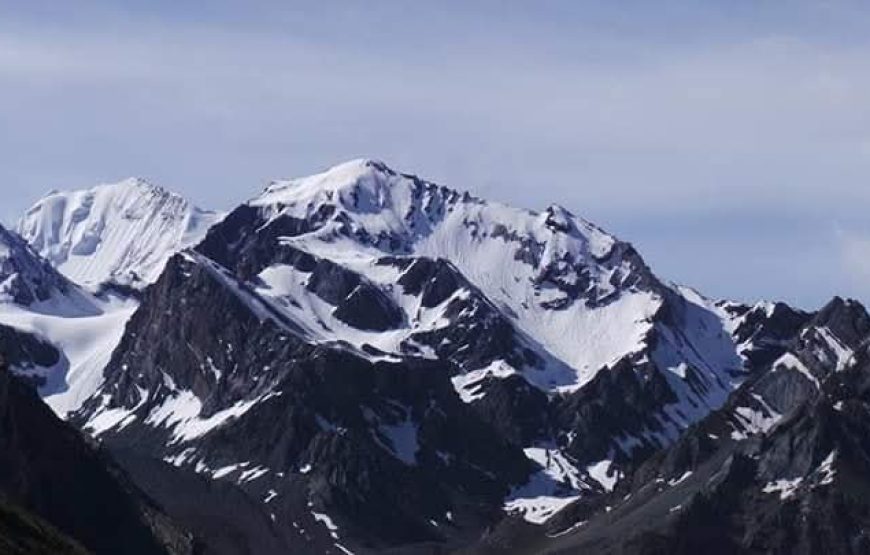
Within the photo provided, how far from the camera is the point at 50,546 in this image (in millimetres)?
195625

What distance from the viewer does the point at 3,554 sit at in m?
178

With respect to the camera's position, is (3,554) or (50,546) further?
(50,546)

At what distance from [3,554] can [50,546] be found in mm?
17434
